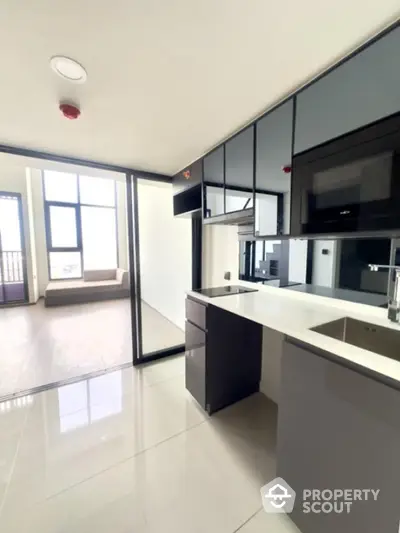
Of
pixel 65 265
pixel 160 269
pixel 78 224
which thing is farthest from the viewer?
pixel 78 224

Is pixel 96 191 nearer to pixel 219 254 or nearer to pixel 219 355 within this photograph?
pixel 219 254

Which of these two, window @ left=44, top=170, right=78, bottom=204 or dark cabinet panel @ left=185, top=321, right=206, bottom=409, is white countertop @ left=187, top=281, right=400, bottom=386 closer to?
dark cabinet panel @ left=185, top=321, right=206, bottom=409

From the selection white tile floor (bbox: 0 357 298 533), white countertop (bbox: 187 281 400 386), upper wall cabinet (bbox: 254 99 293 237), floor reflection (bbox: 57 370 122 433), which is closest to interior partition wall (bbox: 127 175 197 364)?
floor reflection (bbox: 57 370 122 433)

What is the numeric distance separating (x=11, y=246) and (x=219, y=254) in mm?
5271

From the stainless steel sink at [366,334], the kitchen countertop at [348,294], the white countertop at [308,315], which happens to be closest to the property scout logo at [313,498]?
the white countertop at [308,315]

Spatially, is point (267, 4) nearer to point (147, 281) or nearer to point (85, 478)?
point (85, 478)

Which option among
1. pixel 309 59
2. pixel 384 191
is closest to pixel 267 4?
pixel 309 59

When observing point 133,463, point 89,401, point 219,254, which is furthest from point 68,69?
point 89,401

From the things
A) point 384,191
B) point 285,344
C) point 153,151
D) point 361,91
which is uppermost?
point 153,151

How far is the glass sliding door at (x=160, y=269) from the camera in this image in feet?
9.37

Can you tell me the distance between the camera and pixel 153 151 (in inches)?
85.4

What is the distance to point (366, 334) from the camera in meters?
1.33

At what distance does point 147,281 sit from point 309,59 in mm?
4552

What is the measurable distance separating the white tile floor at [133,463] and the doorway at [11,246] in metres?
4.19
